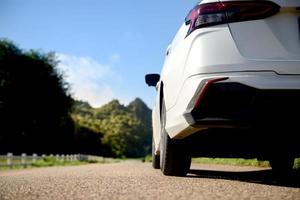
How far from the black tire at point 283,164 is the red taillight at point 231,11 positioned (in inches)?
111

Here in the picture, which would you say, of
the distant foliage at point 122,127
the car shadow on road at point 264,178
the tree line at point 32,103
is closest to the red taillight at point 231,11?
the car shadow on road at point 264,178

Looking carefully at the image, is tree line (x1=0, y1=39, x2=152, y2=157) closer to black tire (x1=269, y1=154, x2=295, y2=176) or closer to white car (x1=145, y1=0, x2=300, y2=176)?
black tire (x1=269, y1=154, x2=295, y2=176)

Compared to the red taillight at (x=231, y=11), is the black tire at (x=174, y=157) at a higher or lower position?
lower

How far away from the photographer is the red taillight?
3.62 metres

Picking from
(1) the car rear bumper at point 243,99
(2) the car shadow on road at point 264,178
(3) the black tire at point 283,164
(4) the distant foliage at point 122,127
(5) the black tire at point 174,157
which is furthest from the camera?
(4) the distant foliage at point 122,127

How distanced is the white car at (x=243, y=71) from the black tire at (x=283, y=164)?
2110 mm

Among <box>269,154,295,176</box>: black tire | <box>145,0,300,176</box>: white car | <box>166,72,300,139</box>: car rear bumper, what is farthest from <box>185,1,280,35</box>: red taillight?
<box>269,154,295,176</box>: black tire

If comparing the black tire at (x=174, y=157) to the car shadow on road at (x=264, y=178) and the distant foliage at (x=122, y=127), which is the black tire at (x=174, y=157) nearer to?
the car shadow on road at (x=264, y=178)

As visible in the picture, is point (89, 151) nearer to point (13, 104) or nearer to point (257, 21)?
point (13, 104)

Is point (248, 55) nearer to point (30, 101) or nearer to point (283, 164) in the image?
point (283, 164)

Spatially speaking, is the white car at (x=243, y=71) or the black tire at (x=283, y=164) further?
the black tire at (x=283, y=164)

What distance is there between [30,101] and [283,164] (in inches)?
1394

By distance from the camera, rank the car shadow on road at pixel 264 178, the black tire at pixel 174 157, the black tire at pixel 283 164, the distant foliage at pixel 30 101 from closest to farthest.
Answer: the car shadow on road at pixel 264 178 < the black tire at pixel 174 157 < the black tire at pixel 283 164 < the distant foliage at pixel 30 101

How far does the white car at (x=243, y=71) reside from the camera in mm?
3463
